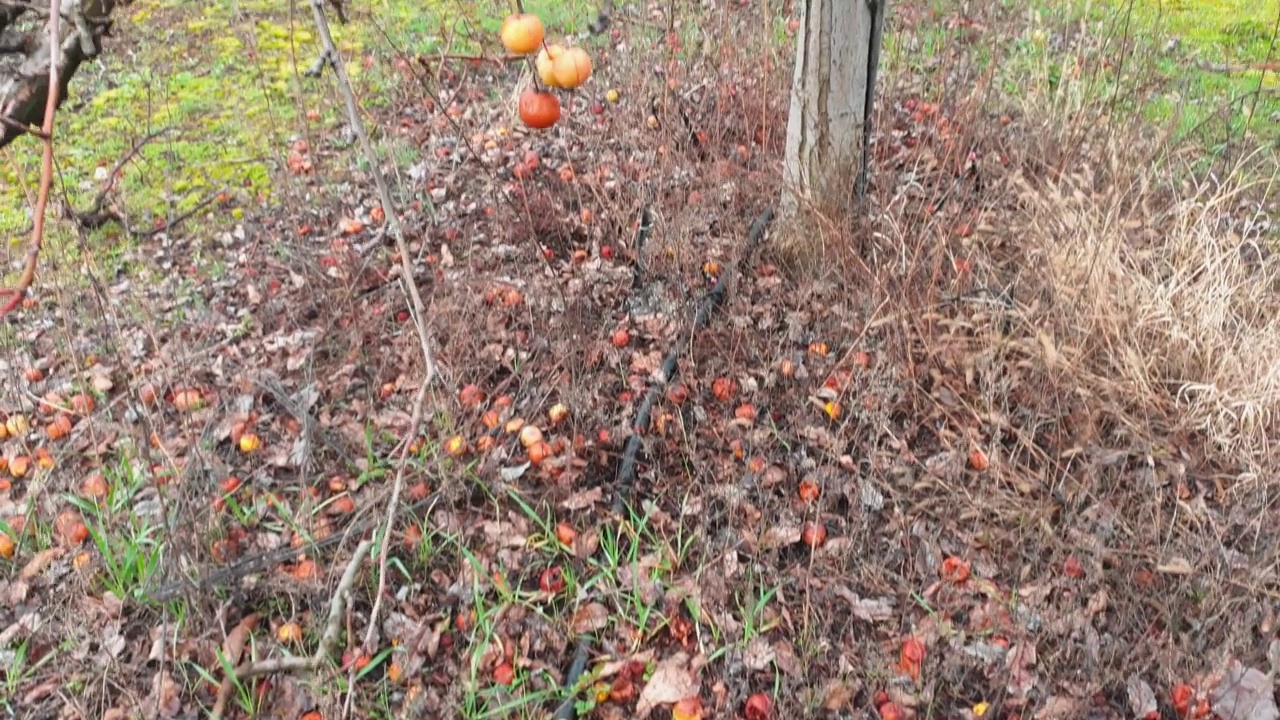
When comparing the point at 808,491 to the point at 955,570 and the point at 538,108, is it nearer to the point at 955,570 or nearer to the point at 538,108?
the point at 955,570

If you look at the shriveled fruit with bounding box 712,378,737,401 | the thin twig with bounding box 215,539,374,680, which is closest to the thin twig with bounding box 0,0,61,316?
the thin twig with bounding box 215,539,374,680

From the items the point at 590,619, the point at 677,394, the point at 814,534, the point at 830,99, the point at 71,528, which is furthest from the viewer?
the point at 830,99

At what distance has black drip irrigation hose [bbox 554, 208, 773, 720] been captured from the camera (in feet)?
7.04

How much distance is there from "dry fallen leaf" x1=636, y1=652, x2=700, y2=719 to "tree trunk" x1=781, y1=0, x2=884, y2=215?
165 cm

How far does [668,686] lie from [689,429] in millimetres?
897

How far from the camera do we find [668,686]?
7.03 ft

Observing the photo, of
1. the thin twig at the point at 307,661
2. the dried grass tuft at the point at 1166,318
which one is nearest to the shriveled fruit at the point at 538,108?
the thin twig at the point at 307,661

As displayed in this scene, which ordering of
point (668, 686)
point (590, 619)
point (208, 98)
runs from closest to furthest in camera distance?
point (668, 686)
point (590, 619)
point (208, 98)

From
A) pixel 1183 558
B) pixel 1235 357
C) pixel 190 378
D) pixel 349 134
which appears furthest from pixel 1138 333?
pixel 349 134

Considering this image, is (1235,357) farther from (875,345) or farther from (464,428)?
(464,428)

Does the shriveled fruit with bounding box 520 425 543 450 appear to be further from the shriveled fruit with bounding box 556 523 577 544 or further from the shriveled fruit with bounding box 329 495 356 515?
the shriveled fruit with bounding box 329 495 356 515

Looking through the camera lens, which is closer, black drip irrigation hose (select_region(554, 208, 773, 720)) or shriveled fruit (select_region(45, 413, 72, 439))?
black drip irrigation hose (select_region(554, 208, 773, 720))

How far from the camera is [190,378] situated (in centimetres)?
307

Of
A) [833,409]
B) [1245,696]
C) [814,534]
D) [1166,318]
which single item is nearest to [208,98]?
[833,409]
